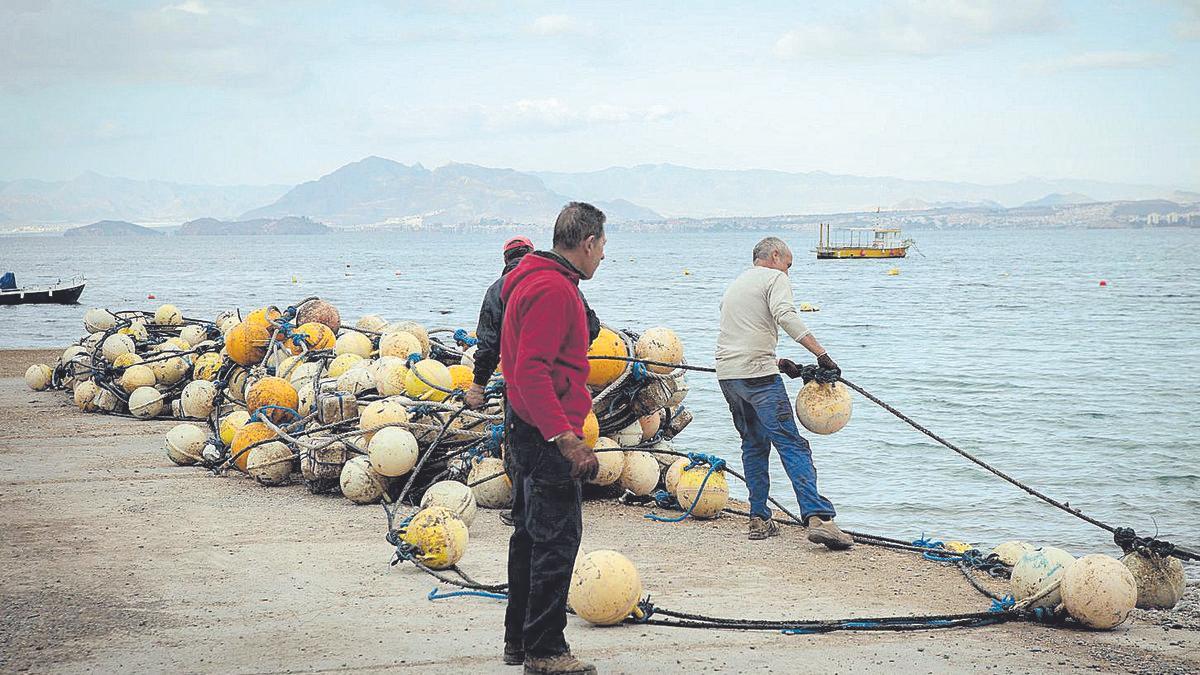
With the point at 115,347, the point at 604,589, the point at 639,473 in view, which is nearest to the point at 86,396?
the point at 115,347

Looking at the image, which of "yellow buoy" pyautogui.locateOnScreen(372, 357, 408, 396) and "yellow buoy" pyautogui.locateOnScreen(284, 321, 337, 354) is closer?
"yellow buoy" pyautogui.locateOnScreen(372, 357, 408, 396)

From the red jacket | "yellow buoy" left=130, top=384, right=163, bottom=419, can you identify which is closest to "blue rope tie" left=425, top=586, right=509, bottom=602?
the red jacket

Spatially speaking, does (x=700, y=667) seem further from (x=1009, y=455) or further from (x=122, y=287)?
(x=122, y=287)

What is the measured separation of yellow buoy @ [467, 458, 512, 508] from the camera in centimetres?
832

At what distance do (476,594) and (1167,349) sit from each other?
26342 mm

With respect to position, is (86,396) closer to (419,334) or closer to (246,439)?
(246,439)

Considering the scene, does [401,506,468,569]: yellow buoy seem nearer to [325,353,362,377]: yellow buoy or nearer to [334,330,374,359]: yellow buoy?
[325,353,362,377]: yellow buoy

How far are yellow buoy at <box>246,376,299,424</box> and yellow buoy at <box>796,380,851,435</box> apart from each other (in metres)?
4.61

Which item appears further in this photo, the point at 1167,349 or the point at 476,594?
the point at 1167,349

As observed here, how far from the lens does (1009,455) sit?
46.1 ft

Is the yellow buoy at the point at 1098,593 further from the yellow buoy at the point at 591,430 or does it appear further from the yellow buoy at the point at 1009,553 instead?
the yellow buoy at the point at 591,430

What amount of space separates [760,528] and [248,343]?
5994mm

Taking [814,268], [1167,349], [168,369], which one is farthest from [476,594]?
[814,268]

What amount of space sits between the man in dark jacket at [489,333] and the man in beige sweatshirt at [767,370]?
1477mm
